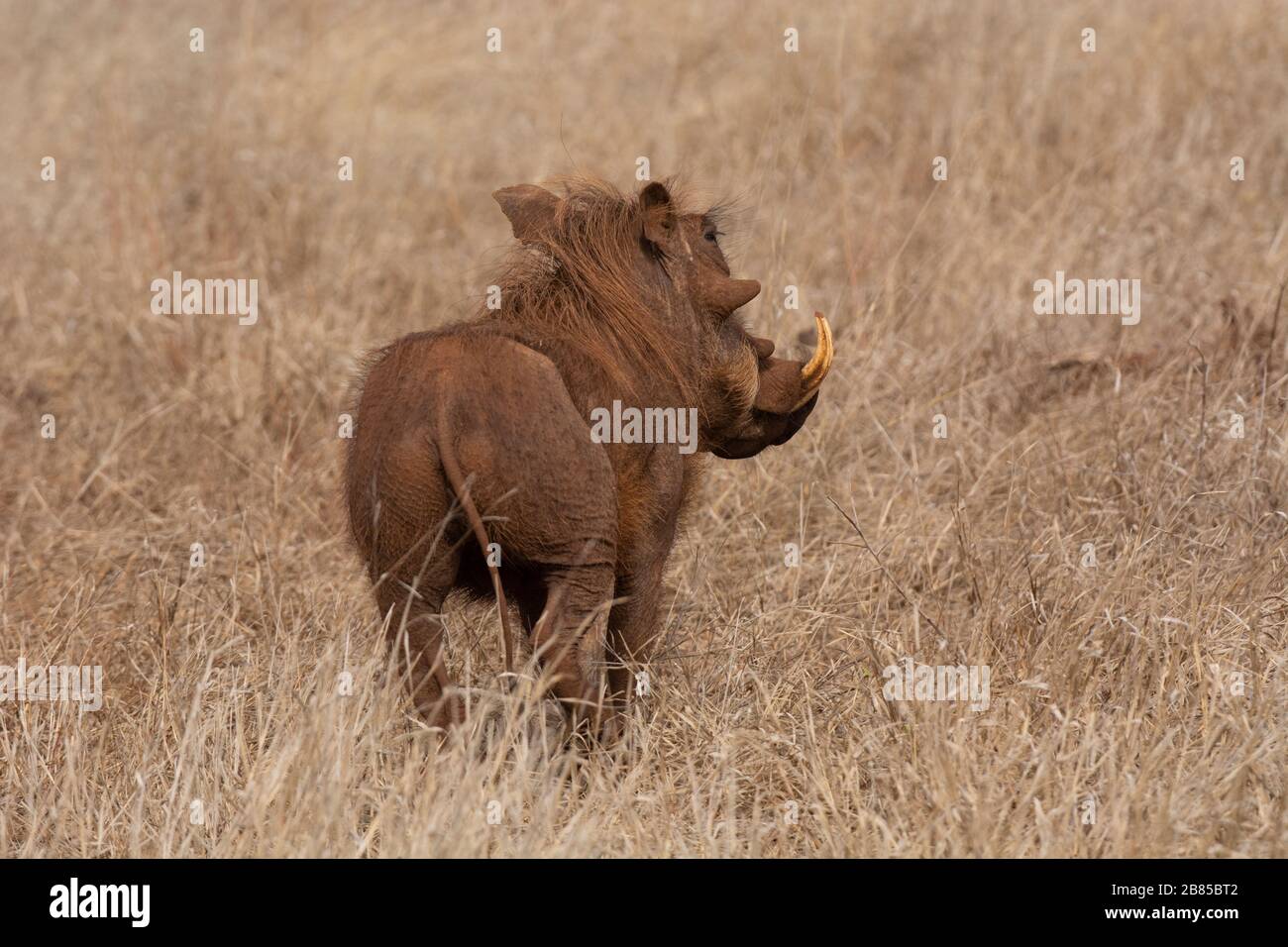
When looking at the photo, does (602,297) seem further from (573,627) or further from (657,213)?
(573,627)

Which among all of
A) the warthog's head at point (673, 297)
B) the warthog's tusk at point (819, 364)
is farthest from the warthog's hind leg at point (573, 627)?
the warthog's tusk at point (819, 364)

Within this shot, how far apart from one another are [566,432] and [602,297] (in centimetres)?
51

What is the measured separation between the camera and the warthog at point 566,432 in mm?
3232

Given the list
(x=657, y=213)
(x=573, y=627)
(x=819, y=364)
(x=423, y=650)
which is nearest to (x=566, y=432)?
(x=573, y=627)

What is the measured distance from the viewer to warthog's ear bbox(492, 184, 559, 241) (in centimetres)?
380

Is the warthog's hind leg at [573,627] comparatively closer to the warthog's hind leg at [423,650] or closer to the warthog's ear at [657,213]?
the warthog's hind leg at [423,650]

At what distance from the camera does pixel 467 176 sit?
8805 millimetres

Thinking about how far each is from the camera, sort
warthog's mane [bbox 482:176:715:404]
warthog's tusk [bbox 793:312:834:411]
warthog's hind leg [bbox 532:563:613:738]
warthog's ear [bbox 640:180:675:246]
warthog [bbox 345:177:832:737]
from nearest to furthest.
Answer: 1. warthog [bbox 345:177:832:737]
2. warthog's hind leg [bbox 532:563:613:738]
3. warthog's mane [bbox 482:176:715:404]
4. warthog's ear [bbox 640:180:675:246]
5. warthog's tusk [bbox 793:312:834:411]

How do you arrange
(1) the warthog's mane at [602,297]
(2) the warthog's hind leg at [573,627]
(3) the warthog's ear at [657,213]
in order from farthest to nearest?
(3) the warthog's ear at [657,213] < (1) the warthog's mane at [602,297] < (2) the warthog's hind leg at [573,627]

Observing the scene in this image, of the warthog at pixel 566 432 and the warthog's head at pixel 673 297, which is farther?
the warthog's head at pixel 673 297

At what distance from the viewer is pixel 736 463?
5277 mm

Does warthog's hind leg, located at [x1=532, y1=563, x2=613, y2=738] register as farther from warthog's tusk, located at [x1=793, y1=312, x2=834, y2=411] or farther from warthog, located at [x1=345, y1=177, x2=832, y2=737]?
warthog's tusk, located at [x1=793, y1=312, x2=834, y2=411]

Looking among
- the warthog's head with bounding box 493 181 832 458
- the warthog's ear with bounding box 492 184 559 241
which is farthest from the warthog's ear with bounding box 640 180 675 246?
the warthog's ear with bounding box 492 184 559 241

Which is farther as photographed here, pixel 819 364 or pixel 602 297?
pixel 819 364
